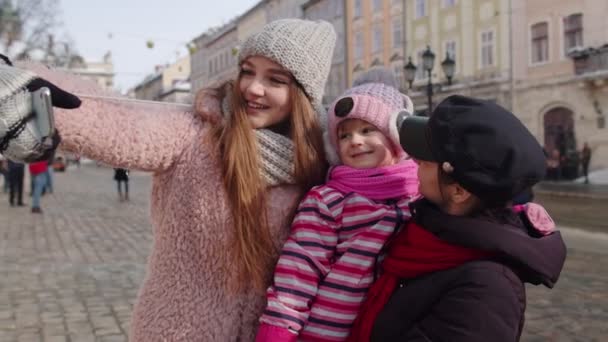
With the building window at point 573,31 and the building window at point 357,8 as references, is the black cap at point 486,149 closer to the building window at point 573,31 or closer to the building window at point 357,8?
the building window at point 573,31

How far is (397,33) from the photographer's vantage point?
32.0m

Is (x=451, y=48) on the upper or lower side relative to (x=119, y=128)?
upper

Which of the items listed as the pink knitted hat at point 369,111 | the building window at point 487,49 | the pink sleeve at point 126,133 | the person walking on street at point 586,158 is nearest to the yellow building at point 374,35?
the building window at point 487,49

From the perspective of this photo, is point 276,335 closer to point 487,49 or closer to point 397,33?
point 487,49

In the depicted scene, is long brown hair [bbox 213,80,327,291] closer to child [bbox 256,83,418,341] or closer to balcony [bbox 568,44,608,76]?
child [bbox 256,83,418,341]

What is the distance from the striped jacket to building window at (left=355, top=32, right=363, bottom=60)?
34.2 meters

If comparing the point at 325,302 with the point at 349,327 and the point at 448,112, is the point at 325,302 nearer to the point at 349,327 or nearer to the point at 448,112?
the point at 349,327

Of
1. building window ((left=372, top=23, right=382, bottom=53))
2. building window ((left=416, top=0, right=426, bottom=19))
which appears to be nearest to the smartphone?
building window ((left=416, top=0, right=426, bottom=19))

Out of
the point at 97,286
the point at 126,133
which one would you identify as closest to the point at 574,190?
the point at 97,286

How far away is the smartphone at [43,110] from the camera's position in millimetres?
1348

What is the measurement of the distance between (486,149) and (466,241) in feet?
0.71

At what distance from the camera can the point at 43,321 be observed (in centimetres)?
482

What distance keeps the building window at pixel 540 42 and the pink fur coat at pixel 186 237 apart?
25.5m

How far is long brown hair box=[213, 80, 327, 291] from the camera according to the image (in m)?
1.61
